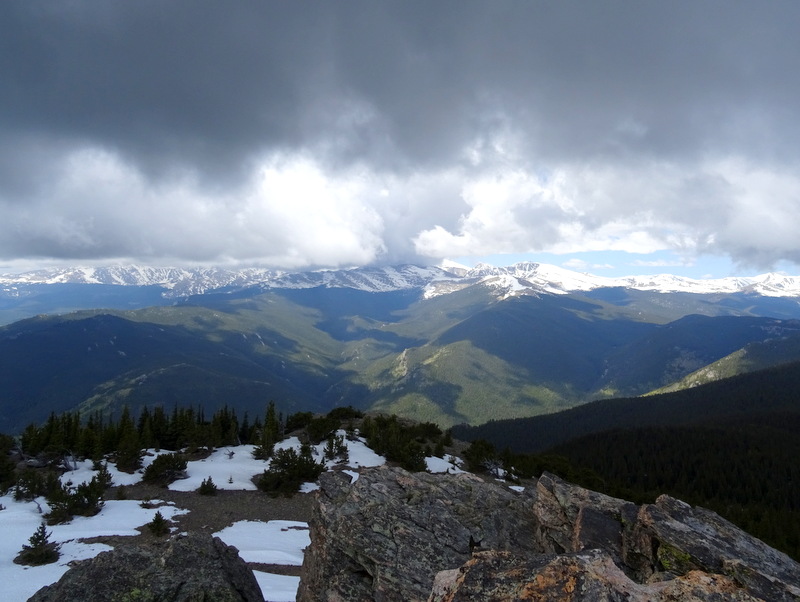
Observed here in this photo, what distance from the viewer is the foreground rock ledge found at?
6.83m

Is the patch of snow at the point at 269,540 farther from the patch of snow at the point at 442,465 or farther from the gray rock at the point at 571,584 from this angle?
the patch of snow at the point at 442,465

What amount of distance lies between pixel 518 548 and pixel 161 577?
41.8ft

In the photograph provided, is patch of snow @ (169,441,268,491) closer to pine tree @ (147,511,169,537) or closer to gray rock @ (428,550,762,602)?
pine tree @ (147,511,169,537)

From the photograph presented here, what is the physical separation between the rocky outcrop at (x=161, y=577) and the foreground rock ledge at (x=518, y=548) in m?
2.47

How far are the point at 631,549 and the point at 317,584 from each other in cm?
1040

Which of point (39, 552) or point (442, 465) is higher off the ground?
point (39, 552)

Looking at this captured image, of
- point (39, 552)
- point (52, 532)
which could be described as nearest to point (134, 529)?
point (52, 532)

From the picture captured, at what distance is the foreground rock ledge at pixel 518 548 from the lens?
6828 millimetres

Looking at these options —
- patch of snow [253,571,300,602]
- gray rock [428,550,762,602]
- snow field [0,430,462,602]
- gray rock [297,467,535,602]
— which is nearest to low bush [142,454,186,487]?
snow field [0,430,462,602]

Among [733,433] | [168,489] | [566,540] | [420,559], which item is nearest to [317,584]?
[420,559]

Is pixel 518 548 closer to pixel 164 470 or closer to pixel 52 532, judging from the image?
pixel 52 532

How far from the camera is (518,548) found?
1603 centimetres

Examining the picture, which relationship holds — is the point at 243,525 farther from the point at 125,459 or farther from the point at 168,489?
the point at 125,459

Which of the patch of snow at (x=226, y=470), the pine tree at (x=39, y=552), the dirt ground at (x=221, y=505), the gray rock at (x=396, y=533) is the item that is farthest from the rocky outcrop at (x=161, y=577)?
the patch of snow at (x=226, y=470)
